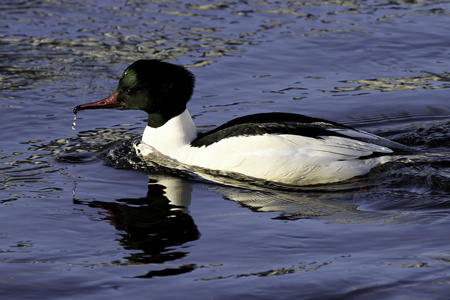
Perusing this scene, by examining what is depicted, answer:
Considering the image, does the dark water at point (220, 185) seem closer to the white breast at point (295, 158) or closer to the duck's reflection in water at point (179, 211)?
the duck's reflection in water at point (179, 211)

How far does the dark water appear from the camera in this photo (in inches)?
217

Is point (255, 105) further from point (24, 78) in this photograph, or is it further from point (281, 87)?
point (24, 78)

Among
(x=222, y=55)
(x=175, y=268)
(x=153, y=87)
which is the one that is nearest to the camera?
(x=175, y=268)

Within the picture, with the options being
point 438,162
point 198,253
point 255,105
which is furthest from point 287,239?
point 255,105

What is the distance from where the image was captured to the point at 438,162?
7.82 meters

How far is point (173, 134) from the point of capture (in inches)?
326

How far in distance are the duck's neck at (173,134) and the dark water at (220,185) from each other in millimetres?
309

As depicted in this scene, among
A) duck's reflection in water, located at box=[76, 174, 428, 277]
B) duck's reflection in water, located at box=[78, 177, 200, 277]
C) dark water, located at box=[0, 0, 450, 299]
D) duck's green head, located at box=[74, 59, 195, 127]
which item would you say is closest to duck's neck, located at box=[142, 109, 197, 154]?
duck's green head, located at box=[74, 59, 195, 127]

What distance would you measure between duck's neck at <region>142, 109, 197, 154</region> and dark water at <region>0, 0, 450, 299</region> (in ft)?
1.02

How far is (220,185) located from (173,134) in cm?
98

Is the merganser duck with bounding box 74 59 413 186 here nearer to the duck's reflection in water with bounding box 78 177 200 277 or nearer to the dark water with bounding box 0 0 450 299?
the dark water with bounding box 0 0 450 299

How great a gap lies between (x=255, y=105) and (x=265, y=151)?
2.19m

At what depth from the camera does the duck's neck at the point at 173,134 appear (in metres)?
8.27

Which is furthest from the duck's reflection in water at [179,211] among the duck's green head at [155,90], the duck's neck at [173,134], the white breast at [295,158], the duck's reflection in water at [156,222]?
the duck's green head at [155,90]
